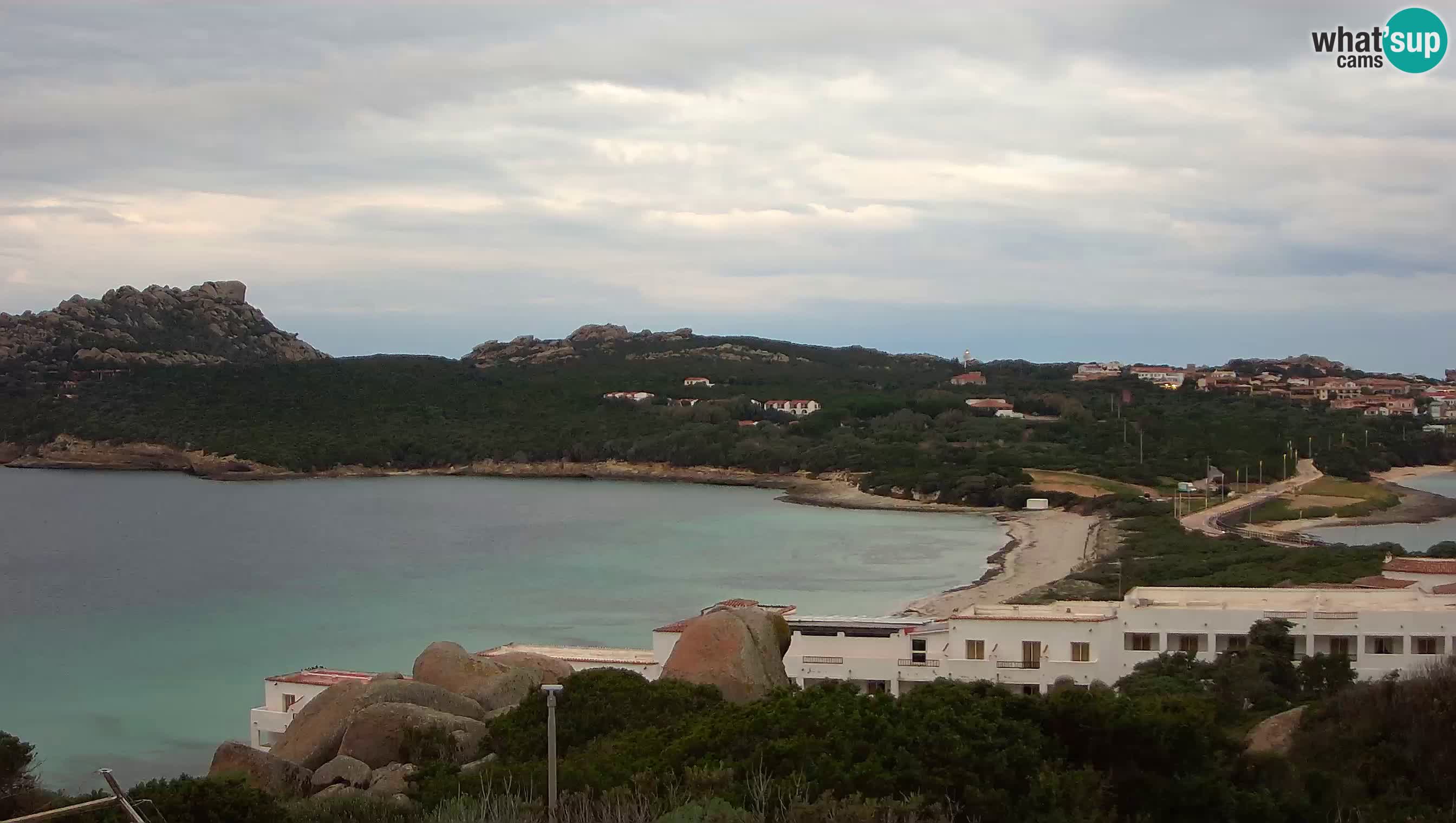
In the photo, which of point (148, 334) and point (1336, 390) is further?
point (148, 334)

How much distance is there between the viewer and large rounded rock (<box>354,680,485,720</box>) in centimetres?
1257

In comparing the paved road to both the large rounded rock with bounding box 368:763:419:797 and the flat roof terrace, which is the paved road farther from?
the large rounded rock with bounding box 368:763:419:797

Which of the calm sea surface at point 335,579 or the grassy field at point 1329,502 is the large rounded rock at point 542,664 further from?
the grassy field at point 1329,502

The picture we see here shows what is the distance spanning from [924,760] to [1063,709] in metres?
1.67

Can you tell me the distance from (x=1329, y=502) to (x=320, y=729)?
48132 millimetres

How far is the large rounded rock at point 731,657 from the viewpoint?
44.4 feet

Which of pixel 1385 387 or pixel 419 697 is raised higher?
pixel 1385 387

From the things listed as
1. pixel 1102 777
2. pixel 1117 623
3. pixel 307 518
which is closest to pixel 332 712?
pixel 1102 777

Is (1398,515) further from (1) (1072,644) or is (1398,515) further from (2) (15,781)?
(2) (15,781)

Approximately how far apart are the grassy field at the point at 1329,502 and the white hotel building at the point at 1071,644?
30141 millimetres

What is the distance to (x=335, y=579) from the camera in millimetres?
42375

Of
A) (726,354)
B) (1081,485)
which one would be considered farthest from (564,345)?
(1081,485)

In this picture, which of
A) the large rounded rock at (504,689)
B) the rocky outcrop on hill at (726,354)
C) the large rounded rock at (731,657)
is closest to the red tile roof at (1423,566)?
the large rounded rock at (731,657)

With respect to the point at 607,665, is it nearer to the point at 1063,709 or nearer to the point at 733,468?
the point at 1063,709
